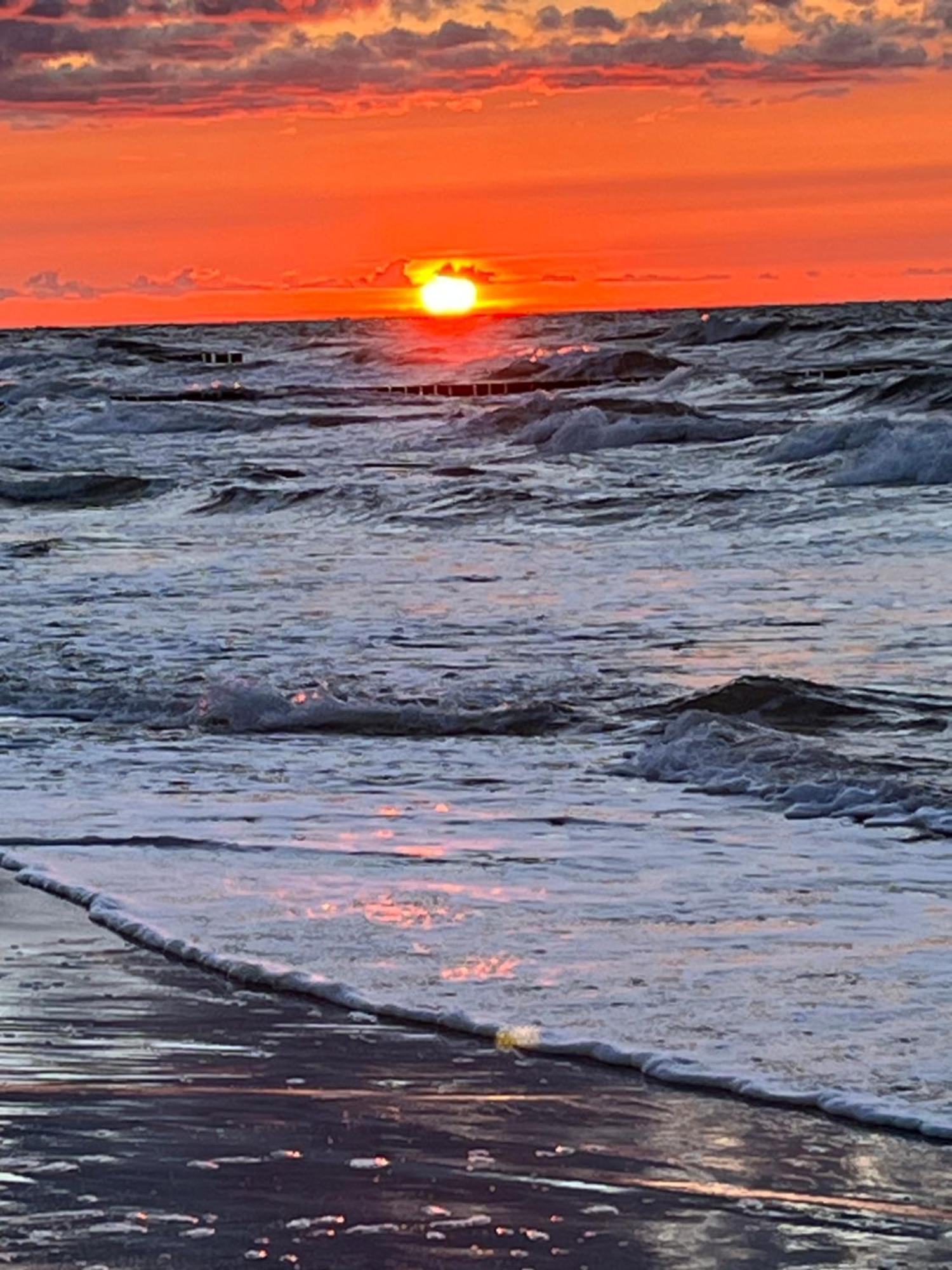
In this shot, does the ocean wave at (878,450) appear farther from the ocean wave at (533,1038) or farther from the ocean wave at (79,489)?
Result: the ocean wave at (533,1038)

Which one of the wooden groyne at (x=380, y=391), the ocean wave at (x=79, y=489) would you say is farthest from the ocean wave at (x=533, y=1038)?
the wooden groyne at (x=380, y=391)

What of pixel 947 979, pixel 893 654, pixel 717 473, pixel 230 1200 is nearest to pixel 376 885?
pixel 947 979

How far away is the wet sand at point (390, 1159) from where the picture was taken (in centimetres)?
392

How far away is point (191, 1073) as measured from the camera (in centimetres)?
505

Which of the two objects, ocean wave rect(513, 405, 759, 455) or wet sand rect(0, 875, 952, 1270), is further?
ocean wave rect(513, 405, 759, 455)

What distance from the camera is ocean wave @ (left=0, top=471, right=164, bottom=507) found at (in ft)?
93.4

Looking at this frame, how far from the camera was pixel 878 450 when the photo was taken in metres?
27.5

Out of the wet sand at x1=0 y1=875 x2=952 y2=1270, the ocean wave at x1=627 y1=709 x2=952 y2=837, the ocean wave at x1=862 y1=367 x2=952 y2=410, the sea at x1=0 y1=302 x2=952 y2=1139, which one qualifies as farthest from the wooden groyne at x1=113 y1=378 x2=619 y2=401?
the wet sand at x1=0 y1=875 x2=952 y2=1270

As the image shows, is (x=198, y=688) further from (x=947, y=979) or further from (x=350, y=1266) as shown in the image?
(x=350, y=1266)

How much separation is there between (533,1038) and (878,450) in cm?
2283

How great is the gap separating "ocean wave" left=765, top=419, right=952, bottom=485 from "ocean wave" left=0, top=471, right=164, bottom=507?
28.2ft

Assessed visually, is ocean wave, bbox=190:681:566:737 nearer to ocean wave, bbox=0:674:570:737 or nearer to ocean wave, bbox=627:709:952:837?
ocean wave, bbox=0:674:570:737

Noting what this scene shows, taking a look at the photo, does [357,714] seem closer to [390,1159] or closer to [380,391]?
[390,1159]

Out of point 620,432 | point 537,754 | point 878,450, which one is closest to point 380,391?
point 620,432
